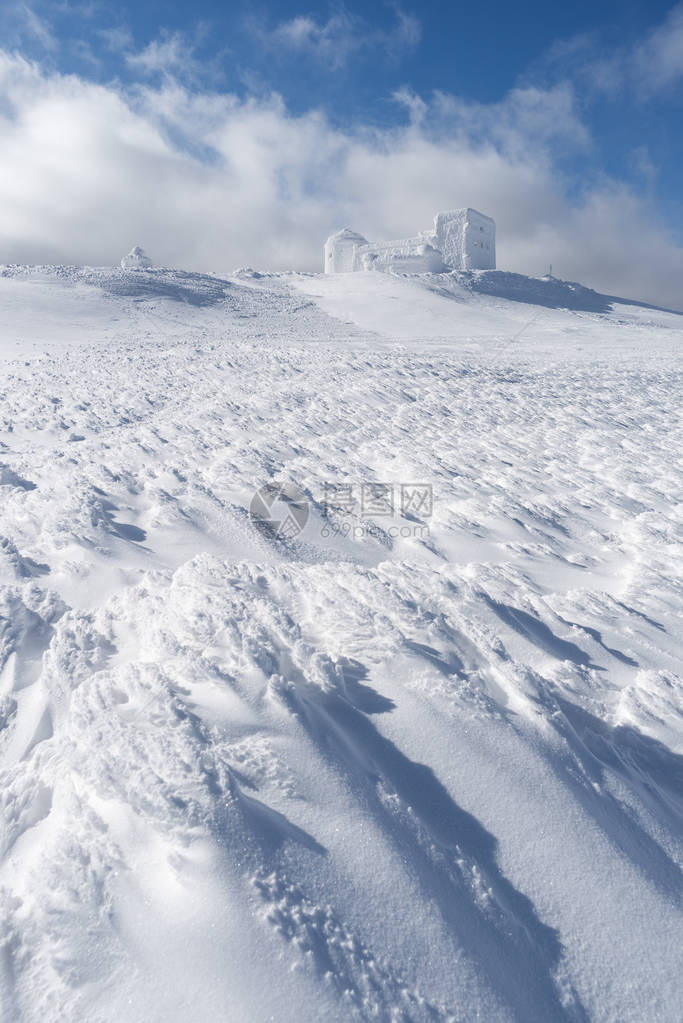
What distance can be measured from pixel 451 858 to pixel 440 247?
45.0 m

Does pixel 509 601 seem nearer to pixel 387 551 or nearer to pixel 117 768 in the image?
pixel 387 551

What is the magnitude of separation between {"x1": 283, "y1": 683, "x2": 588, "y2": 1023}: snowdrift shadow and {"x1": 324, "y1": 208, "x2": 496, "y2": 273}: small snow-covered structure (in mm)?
39928

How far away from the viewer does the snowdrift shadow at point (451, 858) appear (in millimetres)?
1862

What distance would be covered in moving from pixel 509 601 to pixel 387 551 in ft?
3.87

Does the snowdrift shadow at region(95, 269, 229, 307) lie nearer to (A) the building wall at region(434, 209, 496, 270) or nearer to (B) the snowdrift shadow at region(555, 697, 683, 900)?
(B) the snowdrift shadow at region(555, 697, 683, 900)

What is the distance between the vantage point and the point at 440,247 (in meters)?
41.7

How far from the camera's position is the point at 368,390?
10.0 meters

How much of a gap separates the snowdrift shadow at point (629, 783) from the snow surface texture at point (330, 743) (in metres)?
0.01

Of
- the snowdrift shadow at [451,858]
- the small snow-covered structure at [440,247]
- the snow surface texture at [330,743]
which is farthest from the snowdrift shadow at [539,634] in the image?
the small snow-covered structure at [440,247]

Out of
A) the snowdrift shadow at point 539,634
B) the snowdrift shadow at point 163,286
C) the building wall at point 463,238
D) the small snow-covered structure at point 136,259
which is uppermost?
the building wall at point 463,238

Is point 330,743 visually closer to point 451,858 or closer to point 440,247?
point 451,858

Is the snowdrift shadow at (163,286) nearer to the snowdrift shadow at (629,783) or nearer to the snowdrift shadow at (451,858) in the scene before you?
the snowdrift shadow at (451,858)

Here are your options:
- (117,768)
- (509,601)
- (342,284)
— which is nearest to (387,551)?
(509,601)

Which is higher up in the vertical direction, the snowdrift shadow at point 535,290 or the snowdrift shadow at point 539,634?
the snowdrift shadow at point 535,290
